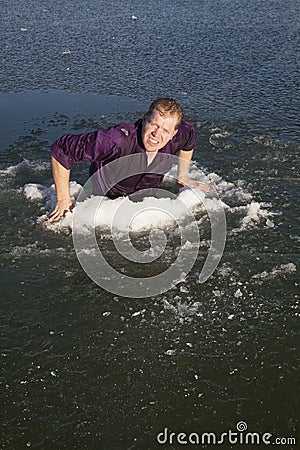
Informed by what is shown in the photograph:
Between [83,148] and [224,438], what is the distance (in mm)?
2301

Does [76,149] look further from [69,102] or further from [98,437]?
[69,102]

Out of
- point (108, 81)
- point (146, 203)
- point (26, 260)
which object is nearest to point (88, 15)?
point (108, 81)

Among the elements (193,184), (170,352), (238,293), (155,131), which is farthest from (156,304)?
(193,184)

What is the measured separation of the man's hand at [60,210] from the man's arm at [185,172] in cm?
112

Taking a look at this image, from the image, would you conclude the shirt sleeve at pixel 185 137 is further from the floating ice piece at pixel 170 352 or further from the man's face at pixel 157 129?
the floating ice piece at pixel 170 352

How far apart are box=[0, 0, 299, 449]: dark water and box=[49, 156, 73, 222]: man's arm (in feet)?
0.62

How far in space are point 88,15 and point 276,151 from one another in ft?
22.9

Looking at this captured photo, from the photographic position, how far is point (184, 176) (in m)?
4.73

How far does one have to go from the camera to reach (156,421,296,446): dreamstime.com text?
8.15 ft

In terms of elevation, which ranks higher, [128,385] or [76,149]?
[76,149]
